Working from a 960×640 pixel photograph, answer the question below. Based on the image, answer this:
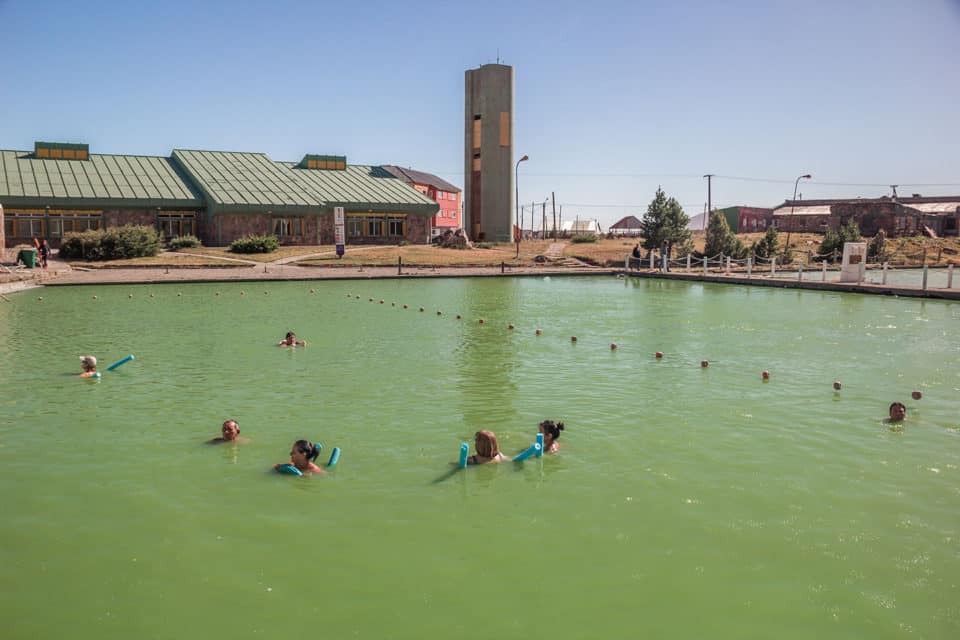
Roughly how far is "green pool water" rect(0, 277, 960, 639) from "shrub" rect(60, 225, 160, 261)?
1186 inches

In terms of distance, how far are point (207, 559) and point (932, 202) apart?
Answer: 101m

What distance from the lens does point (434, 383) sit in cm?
1438

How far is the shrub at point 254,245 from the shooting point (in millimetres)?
50719

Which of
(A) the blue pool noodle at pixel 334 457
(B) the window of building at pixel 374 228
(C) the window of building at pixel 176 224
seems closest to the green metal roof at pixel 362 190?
(B) the window of building at pixel 374 228

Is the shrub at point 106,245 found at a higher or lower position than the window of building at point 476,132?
lower

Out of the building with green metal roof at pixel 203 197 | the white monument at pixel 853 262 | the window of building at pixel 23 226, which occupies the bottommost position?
the white monument at pixel 853 262

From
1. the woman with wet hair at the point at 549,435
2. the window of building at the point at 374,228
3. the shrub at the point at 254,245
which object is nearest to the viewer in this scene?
the woman with wet hair at the point at 549,435

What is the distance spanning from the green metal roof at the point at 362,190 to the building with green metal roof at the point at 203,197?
10 centimetres

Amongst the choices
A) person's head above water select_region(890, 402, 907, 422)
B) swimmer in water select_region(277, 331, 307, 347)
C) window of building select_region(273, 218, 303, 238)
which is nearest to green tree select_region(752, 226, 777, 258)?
window of building select_region(273, 218, 303, 238)

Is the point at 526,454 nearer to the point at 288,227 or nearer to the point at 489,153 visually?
the point at 288,227

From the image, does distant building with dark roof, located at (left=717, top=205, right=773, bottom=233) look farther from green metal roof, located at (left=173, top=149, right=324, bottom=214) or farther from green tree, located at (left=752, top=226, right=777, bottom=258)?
green metal roof, located at (left=173, top=149, right=324, bottom=214)

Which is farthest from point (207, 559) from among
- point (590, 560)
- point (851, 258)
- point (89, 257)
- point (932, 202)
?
point (932, 202)

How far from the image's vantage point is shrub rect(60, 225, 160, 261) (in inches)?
1781

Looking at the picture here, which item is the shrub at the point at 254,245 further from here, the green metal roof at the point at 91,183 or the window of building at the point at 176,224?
the green metal roof at the point at 91,183
